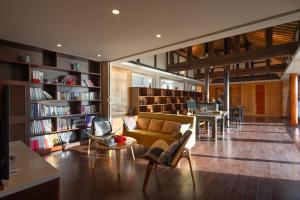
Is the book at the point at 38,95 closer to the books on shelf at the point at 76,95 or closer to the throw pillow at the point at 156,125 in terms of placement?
the books on shelf at the point at 76,95

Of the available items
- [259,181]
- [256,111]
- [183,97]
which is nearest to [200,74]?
[183,97]

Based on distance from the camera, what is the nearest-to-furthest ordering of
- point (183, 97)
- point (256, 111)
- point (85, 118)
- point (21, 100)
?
point (21, 100) < point (85, 118) < point (183, 97) < point (256, 111)

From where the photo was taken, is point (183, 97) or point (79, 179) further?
point (183, 97)

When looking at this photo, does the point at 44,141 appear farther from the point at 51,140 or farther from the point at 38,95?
the point at 38,95

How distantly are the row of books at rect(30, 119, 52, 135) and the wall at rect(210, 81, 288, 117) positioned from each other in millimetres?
13655

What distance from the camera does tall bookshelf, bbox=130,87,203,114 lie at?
7.33 m

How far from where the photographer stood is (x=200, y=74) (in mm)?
12594

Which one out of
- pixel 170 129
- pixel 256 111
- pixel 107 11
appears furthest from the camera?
pixel 256 111

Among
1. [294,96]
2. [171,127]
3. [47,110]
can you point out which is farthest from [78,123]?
[294,96]

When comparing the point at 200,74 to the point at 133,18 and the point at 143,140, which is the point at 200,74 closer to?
the point at 143,140

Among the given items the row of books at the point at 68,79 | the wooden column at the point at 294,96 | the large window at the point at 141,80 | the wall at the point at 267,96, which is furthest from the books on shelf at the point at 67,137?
the wall at the point at 267,96

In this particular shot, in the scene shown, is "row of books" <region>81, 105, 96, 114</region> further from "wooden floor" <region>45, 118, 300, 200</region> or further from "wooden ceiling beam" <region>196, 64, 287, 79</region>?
"wooden ceiling beam" <region>196, 64, 287, 79</region>

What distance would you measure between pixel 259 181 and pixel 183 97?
26.4ft

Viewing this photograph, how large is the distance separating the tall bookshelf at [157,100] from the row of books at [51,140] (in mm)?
2558
